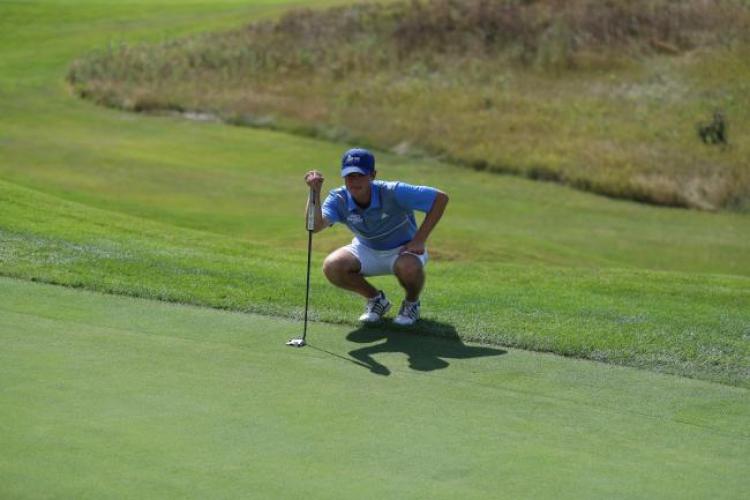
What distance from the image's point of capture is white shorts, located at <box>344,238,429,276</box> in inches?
391

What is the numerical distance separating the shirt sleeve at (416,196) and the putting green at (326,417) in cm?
97

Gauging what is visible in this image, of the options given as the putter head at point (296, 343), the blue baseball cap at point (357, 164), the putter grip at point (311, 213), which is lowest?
the putter head at point (296, 343)

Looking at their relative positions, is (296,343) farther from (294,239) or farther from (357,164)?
(294,239)

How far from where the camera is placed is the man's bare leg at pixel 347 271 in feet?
32.6

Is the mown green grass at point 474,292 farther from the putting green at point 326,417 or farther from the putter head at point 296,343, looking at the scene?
the putter head at point 296,343

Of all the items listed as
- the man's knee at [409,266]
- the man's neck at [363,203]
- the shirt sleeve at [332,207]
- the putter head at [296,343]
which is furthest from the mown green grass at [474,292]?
the putter head at [296,343]

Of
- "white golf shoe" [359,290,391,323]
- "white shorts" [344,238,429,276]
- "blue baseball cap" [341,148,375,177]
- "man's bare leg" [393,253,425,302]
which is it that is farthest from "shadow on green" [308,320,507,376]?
"blue baseball cap" [341,148,375,177]

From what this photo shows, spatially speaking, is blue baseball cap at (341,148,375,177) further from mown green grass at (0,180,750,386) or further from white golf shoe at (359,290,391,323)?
mown green grass at (0,180,750,386)

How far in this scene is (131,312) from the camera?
948cm

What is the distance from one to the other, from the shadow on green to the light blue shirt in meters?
0.69

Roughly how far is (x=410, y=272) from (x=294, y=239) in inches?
306

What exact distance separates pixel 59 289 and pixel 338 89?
23.7 m

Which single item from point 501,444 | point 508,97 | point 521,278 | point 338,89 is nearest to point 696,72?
point 508,97

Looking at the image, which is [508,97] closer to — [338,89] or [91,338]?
[338,89]
